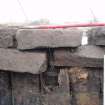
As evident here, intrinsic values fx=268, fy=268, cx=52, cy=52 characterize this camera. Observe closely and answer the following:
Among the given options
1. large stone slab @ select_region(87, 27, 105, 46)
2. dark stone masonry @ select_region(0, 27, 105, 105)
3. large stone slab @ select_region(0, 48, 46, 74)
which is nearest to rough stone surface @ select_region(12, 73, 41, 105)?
dark stone masonry @ select_region(0, 27, 105, 105)

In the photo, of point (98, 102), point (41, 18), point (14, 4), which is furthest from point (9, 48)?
point (98, 102)

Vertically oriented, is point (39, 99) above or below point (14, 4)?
below

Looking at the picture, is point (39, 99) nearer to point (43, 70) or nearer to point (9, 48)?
point (43, 70)

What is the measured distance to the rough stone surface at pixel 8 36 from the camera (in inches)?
102

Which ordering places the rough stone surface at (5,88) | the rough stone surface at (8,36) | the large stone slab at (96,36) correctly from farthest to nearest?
1. the rough stone surface at (5,88)
2. the rough stone surface at (8,36)
3. the large stone slab at (96,36)

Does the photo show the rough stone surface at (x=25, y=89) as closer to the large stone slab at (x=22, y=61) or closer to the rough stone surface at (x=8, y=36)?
the large stone slab at (x=22, y=61)

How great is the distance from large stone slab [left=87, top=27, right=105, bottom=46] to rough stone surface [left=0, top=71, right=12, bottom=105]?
96 cm

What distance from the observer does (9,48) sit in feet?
8.65

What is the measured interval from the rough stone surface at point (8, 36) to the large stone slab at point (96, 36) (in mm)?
726

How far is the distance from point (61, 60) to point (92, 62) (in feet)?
0.97

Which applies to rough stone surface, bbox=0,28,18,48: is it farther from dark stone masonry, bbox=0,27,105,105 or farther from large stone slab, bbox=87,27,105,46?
large stone slab, bbox=87,27,105,46

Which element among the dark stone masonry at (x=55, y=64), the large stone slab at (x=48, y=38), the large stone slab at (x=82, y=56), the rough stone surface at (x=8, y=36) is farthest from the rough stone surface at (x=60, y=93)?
the rough stone surface at (x=8, y=36)

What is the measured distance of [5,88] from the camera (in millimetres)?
2803

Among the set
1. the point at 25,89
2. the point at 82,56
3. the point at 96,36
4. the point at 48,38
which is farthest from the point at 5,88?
the point at 96,36
